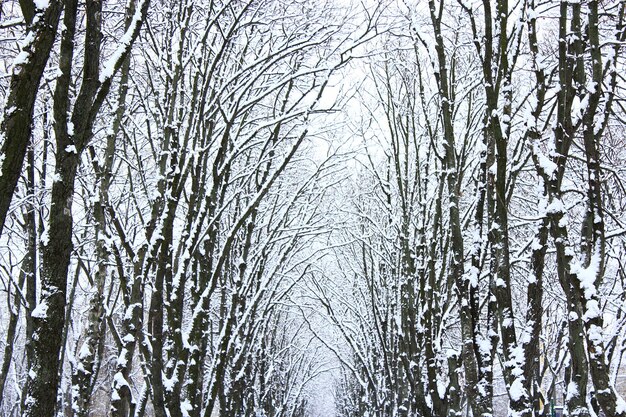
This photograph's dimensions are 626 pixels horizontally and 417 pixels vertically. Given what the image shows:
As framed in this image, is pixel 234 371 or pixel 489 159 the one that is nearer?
pixel 489 159

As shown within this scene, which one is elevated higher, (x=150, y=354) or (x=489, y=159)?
(x=489, y=159)

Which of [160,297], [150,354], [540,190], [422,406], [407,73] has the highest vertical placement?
[407,73]

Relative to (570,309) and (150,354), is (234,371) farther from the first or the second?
(570,309)

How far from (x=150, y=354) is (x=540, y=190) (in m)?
4.38

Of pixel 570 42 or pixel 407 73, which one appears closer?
pixel 570 42

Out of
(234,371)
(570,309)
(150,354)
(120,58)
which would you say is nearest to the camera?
(120,58)

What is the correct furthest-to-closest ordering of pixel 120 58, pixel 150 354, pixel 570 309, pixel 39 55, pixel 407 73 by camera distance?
pixel 407 73 → pixel 150 354 → pixel 570 309 → pixel 120 58 → pixel 39 55

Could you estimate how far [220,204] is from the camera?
7539 millimetres

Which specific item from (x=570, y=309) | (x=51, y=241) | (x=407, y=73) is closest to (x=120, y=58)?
(x=51, y=241)

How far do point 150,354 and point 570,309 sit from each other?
14.2 feet

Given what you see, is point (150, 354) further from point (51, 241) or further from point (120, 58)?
point (120, 58)

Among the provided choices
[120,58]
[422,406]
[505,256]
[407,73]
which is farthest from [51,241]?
[407,73]

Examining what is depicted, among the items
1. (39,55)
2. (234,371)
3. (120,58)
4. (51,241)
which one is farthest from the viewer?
(234,371)

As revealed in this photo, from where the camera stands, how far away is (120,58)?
173 inches
